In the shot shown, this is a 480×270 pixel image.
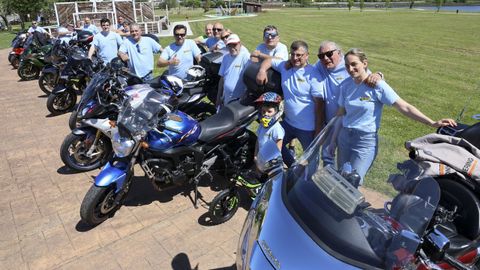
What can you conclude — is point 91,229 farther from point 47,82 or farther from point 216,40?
point 47,82

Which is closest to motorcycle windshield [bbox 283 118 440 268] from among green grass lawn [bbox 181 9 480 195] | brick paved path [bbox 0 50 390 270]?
green grass lawn [bbox 181 9 480 195]

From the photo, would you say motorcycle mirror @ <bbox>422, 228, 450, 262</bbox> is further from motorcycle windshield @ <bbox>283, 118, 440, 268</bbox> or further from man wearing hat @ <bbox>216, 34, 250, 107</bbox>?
man wearing hat @ <bbox>216, 34, 250, 107</bbox>

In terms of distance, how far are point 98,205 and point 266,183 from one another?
239 cm

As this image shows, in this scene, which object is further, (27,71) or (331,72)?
(27,71)

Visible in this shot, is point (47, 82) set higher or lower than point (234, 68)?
lower

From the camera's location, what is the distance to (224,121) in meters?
4.33

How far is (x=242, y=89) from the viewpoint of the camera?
4.94 metres

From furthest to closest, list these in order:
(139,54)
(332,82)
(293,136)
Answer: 1. (139,54)
2. (293,136)
3. (332,82)

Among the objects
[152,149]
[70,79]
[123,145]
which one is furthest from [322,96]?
[70,79]

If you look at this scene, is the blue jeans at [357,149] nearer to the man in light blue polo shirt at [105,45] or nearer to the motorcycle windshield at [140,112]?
the motorcycle windshield at [140,112]

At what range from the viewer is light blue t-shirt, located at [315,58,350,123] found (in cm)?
373

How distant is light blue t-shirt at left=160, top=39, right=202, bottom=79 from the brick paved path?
2.01 metres

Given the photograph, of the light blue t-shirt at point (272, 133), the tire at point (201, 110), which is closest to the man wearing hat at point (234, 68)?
the tire at point (201, 110)

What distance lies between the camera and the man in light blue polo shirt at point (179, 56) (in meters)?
6.09
